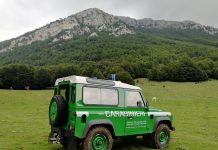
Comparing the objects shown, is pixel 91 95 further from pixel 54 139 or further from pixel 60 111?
pixel 54 139

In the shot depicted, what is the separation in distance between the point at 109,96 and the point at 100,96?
489 mm

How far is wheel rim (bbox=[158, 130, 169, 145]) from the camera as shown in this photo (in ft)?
51.2

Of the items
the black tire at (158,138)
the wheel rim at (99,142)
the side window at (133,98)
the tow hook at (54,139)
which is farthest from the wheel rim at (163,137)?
the tow hook at (54,139)

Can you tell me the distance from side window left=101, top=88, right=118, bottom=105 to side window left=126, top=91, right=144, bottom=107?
76 cm

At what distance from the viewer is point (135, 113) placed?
1432 centimetres

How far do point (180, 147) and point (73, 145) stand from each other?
609 cm

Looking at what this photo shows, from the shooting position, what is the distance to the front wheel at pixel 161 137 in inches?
600

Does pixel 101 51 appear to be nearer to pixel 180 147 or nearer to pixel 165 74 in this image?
pixel 165 74

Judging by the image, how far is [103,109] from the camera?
13109 mm

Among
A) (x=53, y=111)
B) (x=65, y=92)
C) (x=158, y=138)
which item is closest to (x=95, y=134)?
(x=53, y=111)

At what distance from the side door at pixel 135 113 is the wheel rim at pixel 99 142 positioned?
1.33 m

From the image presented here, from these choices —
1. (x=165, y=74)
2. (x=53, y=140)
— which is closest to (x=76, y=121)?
(x=53, y=140)

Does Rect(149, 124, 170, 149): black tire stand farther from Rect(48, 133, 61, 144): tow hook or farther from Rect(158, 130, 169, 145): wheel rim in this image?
Rect(48, 133, 61, 144): tow hook

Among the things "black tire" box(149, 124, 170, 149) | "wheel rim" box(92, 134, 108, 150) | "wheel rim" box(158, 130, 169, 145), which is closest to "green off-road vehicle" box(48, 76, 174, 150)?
Result: "wheel rim" box(92, 134, 108, 150)
